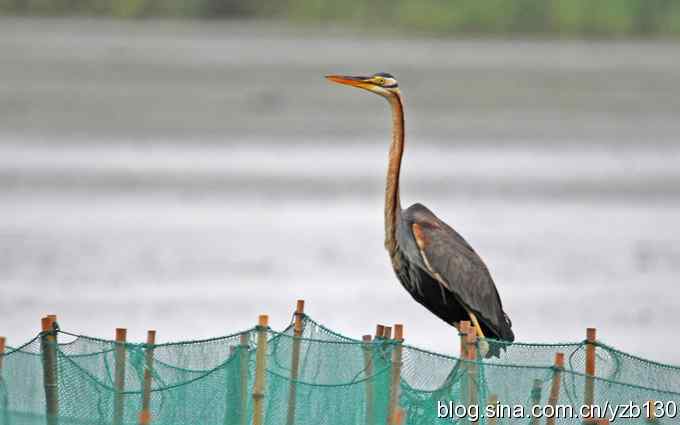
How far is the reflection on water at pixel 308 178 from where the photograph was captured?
45.6 ft

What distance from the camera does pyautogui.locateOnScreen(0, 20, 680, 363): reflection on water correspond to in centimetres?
1391

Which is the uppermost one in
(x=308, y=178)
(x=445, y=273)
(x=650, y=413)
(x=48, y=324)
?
(x=308, y=178)

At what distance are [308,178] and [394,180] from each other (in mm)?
11909

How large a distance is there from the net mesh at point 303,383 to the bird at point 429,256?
1.60 metres

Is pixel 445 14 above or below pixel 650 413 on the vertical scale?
above

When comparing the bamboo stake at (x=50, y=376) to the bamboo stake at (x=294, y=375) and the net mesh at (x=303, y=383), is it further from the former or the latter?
the bamboo stake at (x=294, y=375)

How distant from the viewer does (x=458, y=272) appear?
8305 mm

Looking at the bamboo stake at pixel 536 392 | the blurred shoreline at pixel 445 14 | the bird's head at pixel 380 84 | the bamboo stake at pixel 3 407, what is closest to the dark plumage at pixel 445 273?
the bird's head at pixel 380 84

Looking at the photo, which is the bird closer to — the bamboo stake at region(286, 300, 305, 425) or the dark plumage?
the dark plumage

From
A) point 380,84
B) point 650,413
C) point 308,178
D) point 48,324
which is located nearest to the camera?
point 650,413

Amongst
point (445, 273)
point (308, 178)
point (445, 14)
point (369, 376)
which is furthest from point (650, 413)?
point (445, 14)

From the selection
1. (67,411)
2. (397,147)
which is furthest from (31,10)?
(67,411)

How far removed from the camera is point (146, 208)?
18078 mm

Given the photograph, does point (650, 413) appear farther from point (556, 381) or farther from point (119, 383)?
point (119, 383)
